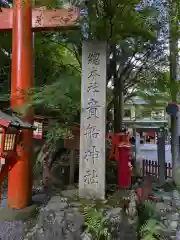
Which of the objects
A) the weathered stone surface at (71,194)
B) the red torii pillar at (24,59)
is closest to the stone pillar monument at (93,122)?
the weathered stone surface at (71,194)

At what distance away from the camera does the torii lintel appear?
6051 mm

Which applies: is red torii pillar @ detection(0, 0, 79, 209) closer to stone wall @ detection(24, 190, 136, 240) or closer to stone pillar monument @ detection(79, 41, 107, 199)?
stone pillar monument @ detection(79, 41, 107, 199)

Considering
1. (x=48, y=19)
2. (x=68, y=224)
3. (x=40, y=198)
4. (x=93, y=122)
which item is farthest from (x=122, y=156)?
(x=48, y=19)

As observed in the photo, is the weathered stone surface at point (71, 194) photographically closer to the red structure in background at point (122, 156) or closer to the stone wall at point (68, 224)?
the stone wall at point (68, 224)

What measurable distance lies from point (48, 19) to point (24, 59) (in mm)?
1097

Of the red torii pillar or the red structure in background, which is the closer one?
the red torii pillar

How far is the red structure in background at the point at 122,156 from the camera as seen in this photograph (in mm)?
6238

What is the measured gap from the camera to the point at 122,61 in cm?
756

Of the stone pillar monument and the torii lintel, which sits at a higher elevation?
the torii lintel

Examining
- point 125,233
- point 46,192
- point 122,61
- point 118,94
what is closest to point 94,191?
point 125,233

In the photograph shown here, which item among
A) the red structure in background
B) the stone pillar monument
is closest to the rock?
the stone pillar monument

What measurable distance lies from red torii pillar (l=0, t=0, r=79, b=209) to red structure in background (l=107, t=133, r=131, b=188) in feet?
6.67

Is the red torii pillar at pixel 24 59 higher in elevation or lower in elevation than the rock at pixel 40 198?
higher

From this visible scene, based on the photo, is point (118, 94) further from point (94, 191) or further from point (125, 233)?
point (125, 233)
